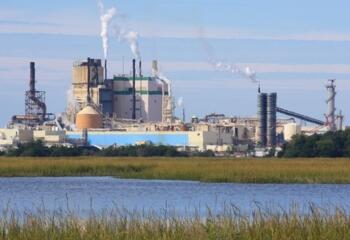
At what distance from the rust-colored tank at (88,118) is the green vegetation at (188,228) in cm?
10652

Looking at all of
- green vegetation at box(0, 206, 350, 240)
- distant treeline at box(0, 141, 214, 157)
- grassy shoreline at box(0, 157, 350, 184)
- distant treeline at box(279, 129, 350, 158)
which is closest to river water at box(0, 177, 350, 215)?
grassy shoreline at box(0, 157, 350, 184)

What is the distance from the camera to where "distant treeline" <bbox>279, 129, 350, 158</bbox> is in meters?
83.6

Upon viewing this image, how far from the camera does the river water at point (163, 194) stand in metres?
34.0

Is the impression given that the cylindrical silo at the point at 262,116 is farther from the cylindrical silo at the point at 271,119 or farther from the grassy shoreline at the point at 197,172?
the grassy shoreline at the point at 197,172

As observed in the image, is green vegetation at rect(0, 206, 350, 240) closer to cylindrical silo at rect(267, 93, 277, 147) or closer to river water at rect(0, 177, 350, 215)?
river water at rect(0, 177, 350, 215)

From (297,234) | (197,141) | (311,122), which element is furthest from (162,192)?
(311,122)

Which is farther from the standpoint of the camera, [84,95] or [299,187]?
[84,95]

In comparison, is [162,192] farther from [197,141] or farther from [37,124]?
[37,124]

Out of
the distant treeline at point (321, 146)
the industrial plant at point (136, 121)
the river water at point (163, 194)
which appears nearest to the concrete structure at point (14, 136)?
the industrial plant at point (136, 121)

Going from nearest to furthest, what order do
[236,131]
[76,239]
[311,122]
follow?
1. [76,239]
2. [236,131]
3. [311,122]

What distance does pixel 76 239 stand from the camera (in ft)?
58.2

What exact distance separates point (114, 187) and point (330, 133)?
1696 inches

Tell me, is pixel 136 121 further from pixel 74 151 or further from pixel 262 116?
pixel 74 151

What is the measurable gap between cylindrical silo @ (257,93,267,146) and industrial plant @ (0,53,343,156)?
Answer: 10 cm
